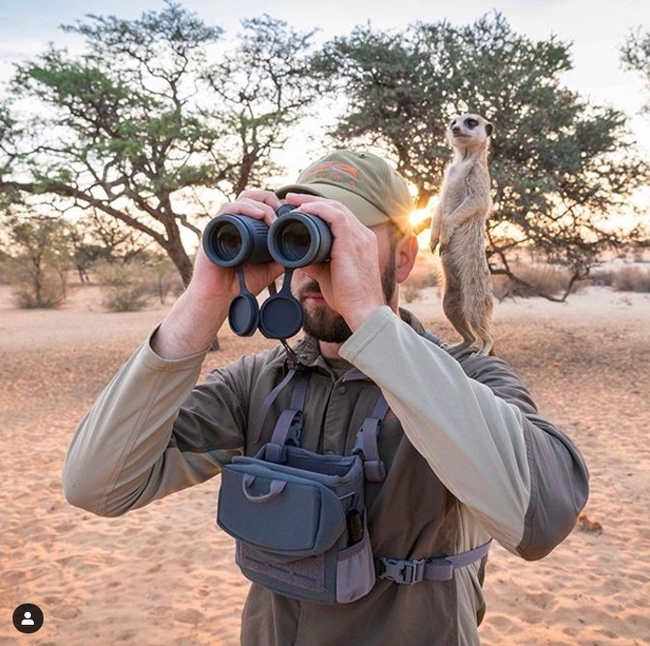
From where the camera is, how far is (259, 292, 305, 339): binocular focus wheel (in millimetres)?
1092

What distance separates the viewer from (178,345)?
119 centimetres

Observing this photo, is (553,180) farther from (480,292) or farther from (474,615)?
(474,615)

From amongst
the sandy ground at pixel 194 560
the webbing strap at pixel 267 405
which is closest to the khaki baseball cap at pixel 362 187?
the webbing strap at pixel 267 405

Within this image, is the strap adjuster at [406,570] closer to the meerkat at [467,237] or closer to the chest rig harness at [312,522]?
the chest rig harness at [312,522]

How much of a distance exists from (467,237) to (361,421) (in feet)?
7.02

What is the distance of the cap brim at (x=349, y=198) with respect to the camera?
130 centimetres

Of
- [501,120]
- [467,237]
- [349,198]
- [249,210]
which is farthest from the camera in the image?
[501,120]

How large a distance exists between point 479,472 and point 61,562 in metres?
4.24

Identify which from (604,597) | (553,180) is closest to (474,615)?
(604,597)

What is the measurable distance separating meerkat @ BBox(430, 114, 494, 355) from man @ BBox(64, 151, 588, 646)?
1.69 metres

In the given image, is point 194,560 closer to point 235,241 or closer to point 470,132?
point 470,132

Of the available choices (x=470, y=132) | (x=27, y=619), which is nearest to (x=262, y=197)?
(x=470, y=132)

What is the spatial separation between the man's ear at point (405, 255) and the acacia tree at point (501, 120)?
28.0 ft

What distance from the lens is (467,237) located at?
3.19m
